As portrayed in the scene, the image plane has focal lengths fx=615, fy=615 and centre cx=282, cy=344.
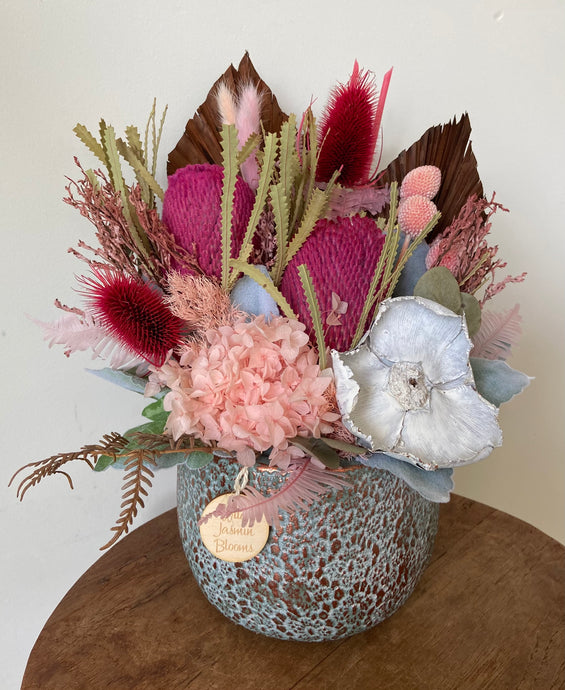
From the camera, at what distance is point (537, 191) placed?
82cm

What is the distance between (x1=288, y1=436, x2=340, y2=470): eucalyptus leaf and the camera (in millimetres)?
418

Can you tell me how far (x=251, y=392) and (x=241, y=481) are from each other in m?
0.09

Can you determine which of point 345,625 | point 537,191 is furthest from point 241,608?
point 537,191

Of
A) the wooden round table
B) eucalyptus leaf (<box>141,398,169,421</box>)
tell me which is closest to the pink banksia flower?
eucalyptus leaf (<box>141,398,169,421</box>)

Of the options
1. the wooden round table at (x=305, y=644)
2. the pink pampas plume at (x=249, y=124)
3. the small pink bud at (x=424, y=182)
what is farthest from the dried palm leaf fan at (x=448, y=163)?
the wooden round table at (x=305, y=644)

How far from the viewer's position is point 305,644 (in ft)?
1.80

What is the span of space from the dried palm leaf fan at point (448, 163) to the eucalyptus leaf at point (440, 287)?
Result: 123 mm

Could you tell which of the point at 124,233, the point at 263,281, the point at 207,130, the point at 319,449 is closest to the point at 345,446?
the point at 319,449

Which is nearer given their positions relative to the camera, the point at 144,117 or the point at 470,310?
the point at 470,310

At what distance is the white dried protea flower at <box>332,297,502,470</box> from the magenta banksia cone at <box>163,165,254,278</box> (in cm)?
13

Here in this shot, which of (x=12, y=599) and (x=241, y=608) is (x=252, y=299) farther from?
(x=12, y=599)

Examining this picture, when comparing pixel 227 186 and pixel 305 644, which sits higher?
pixel 227 186

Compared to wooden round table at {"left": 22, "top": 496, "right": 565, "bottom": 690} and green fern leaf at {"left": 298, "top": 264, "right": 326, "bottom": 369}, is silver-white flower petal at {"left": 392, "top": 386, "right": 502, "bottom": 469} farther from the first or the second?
wooden round table at {"left": 22, "top": 496, "right": 565, "bottom": 690}

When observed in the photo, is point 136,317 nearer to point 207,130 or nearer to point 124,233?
point 124,233
